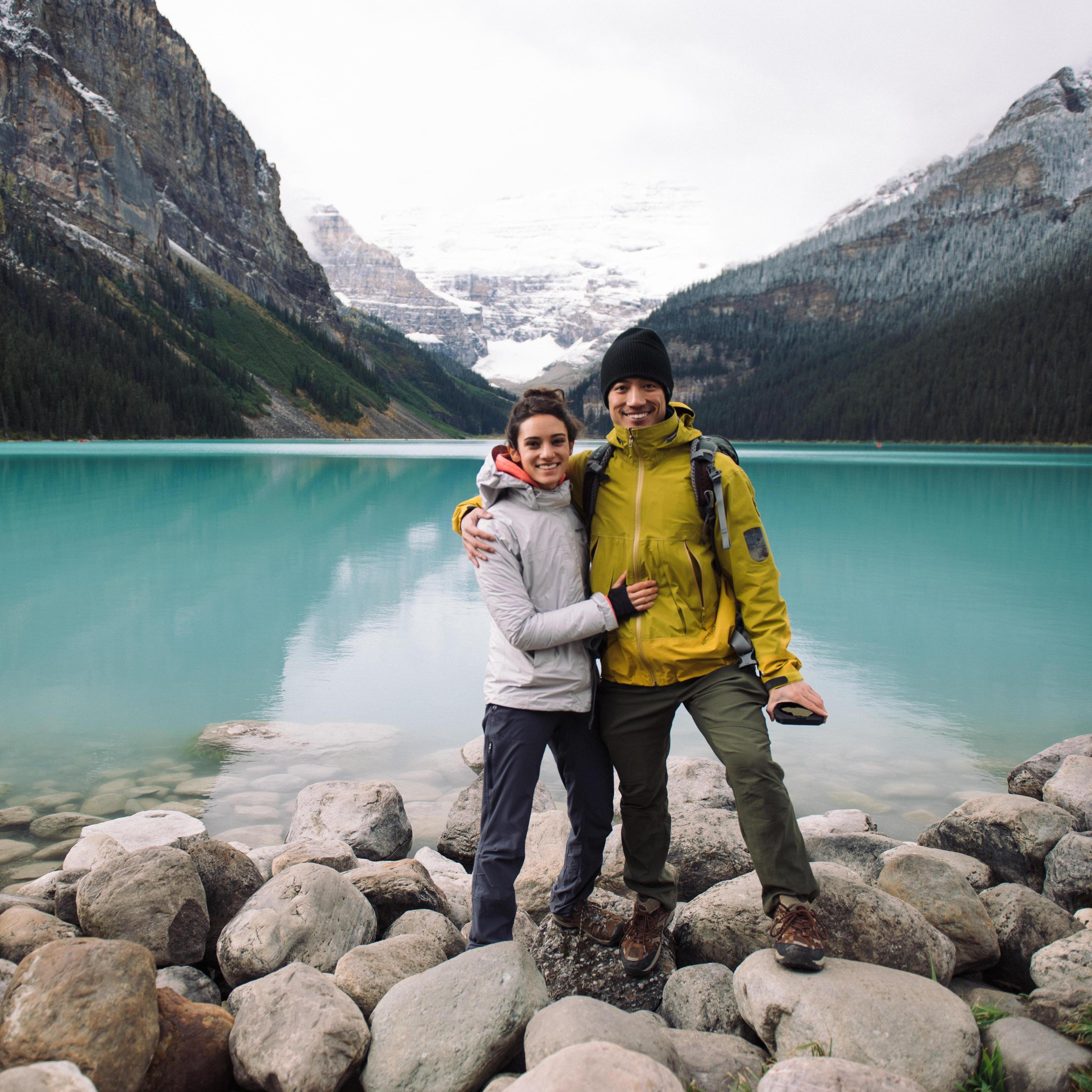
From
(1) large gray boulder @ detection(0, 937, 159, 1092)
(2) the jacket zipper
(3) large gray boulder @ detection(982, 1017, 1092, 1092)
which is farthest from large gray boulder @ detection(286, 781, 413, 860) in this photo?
(3) large gray boulder @ detection(982, 1017, 1092, 1092)

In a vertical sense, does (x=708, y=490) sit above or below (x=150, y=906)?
above

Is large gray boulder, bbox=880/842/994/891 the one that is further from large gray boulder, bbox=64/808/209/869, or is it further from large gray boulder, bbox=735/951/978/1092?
large gray boulder, bbox=64/808/209/869

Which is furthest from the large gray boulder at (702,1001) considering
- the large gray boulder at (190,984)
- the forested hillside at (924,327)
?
the forested hillside at (924,327)

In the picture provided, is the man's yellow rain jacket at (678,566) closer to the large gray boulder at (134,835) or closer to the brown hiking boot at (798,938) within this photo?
the brown hiking boot at (798,938)

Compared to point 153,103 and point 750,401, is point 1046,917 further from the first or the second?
point 153,103

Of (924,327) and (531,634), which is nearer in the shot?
(531,634)

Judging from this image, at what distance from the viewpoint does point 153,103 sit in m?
145

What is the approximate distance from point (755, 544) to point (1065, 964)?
2.08 m

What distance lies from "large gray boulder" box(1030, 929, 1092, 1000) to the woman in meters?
1.92

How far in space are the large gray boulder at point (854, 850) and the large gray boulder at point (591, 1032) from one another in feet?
6.99

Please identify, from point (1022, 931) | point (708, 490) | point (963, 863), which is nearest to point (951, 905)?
point (1022, 931)

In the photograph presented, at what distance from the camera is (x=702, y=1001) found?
3.18 metres

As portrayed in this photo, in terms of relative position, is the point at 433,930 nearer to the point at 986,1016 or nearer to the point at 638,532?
the point at 638,532

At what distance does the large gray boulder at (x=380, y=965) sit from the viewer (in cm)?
314
